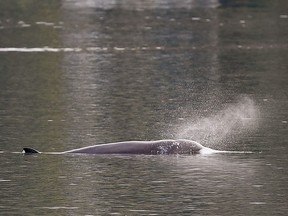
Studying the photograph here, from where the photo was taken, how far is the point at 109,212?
2031cm

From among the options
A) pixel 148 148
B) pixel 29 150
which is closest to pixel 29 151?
pixel 29 150

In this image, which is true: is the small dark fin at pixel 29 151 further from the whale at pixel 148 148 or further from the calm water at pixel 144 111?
the calm water at pixel 144 111

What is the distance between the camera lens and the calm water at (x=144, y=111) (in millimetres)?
21797

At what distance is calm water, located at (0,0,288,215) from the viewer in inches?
858

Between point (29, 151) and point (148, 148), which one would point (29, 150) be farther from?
point (148, 148)

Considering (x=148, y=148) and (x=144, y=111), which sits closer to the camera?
(x=148, y=148)

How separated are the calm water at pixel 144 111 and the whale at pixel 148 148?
40 cm

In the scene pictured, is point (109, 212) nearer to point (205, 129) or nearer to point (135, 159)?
point (135, 159)

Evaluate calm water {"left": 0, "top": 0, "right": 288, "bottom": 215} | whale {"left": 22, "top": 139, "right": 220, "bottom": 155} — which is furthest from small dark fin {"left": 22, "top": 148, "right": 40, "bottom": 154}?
calm water {"left": 0, "top": 0, "right": 288, "bottom": 215}

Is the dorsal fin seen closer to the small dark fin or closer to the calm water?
the small dark fin

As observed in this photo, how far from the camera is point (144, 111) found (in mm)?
33406

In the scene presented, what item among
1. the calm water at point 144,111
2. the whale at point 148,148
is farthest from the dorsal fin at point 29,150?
the calm water at point 144,111

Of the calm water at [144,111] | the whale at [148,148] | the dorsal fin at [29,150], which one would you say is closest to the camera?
the calm water at [144,111]

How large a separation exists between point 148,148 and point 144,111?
7323 mm
